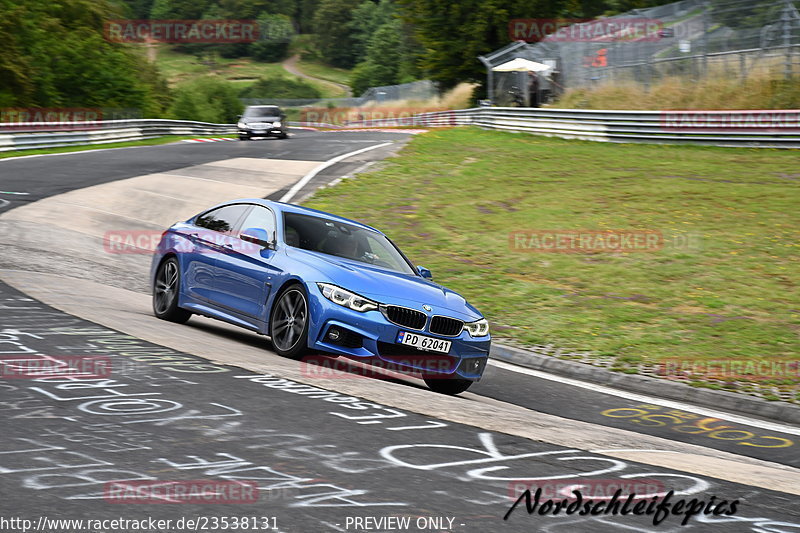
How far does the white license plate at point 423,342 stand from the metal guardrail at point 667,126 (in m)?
20.1

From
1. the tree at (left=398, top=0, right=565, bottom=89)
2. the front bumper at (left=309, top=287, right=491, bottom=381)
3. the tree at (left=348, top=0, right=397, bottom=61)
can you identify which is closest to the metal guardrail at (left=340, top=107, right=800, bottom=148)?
the front bumper at (left=309, top=287, right=491, bottom=381)

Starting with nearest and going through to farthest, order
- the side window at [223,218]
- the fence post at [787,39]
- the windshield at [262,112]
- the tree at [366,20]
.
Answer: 1. the side window at [223,218]
2. the fence post at [787,39]
3. the windshield at [262,112]
4. the tree at [366,20]

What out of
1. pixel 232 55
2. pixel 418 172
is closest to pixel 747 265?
pixel 418 172

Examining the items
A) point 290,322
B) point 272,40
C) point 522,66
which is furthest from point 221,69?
point 290,322

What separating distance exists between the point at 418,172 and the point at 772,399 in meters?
17.5

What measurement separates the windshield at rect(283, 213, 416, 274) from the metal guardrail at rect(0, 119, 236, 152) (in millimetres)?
23617

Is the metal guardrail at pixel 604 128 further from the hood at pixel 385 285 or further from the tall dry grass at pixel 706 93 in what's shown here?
the hood at pixel 385 285

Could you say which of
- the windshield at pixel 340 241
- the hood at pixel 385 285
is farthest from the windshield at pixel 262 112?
the hood at pixel 385 285

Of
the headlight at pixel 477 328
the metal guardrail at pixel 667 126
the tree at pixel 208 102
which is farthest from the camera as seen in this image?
the tree at pixel 208 102

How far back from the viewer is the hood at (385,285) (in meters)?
8.85

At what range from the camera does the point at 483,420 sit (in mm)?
7246

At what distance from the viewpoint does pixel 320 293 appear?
8805 mm

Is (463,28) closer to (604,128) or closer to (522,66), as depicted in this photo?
(522,66)

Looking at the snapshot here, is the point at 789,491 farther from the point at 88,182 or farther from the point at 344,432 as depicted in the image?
the point at 88,182
